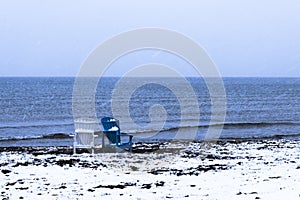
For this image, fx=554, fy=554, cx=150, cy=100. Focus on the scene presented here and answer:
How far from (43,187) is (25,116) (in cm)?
3727

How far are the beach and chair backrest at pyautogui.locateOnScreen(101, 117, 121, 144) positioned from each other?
0.72 metres

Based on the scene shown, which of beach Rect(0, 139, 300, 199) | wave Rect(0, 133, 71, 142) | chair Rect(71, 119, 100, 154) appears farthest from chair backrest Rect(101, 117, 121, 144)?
wave Rect(0, 133, 71, 142)

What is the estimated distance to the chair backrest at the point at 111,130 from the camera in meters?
18.3

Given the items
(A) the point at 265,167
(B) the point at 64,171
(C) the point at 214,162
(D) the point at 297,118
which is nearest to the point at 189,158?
(C) the point at 214,162

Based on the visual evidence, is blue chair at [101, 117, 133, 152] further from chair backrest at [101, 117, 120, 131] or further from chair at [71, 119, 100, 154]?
chair at [71, 119, 100, 154]

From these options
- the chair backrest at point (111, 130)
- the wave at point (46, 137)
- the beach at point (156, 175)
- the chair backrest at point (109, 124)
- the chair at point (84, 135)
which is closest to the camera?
the beach at point (156, 175)

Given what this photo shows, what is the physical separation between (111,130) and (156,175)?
4.95m

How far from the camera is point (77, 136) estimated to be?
62.1 ft

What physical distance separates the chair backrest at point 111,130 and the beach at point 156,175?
2.37ft

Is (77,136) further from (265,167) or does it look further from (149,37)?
(265,167)

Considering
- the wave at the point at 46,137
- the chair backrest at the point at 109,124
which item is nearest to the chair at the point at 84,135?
the chair backrest at the point at 109,124

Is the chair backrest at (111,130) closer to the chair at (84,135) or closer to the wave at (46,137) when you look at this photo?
the chair at (84,135)

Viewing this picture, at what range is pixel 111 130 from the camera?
18.3m

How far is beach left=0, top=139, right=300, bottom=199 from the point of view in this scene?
11172 mm
